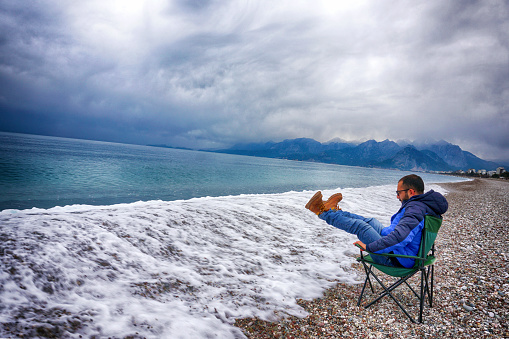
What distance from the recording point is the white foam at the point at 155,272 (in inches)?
143

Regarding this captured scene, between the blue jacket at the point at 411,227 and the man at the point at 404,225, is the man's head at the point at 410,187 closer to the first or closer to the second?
the man at the point at 404,225

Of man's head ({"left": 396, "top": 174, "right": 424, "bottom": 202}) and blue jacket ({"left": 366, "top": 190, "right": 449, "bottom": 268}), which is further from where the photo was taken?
man's head ({"left": 396, "top": 174, "right": 424, "bottom": 202})

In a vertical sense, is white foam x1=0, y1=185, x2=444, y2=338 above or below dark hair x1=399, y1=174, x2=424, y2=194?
below

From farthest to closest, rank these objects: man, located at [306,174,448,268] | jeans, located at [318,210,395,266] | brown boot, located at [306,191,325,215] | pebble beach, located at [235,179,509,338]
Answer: brown boot, located at [306,191,325,215] → jeans, located at [318,210,395,266] → man, located at [306,174,448,268] → pebble beach, located at [235,179,509,338]

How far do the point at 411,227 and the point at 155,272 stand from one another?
516 cm

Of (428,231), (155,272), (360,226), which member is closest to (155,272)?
(155,272)

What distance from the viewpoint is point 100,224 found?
717 cm

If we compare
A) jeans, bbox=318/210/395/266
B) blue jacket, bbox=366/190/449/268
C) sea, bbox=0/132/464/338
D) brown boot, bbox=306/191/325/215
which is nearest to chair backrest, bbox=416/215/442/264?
blue jacket, bbox=366/190/449/268

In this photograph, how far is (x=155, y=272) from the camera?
211 inches

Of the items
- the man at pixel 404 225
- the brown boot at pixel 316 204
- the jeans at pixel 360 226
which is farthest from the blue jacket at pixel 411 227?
the brown boot at pixel 316 204

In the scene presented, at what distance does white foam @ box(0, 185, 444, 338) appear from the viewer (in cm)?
362

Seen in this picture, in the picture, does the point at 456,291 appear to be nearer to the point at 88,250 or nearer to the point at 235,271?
the point at 235,271

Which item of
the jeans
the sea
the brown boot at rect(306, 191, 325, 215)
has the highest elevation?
the brown boot at rect(306, 191, 325, 215)

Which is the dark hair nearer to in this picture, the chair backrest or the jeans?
the chair backrest
